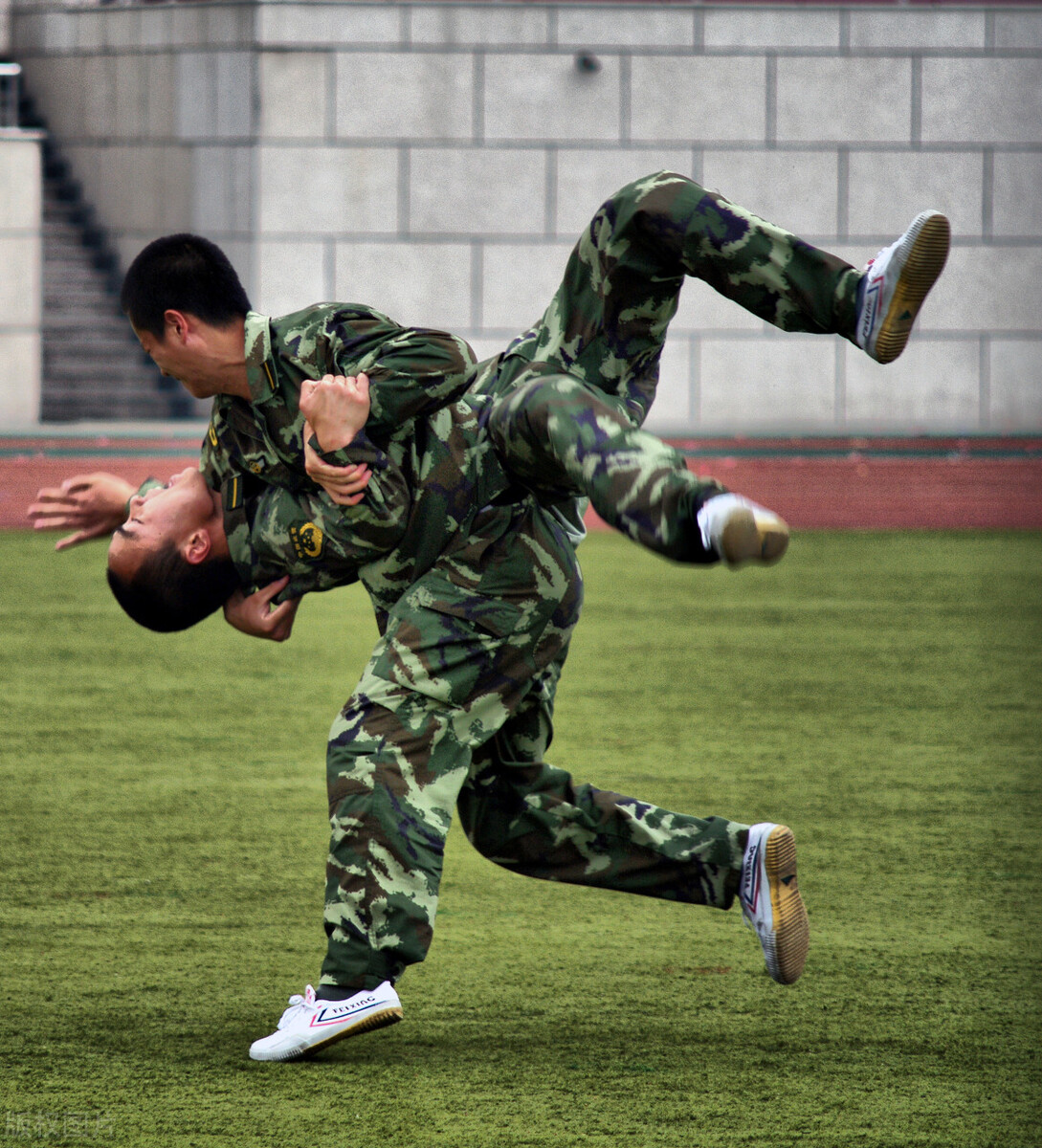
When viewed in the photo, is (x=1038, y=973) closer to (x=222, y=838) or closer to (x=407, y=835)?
(x=407, y=835)

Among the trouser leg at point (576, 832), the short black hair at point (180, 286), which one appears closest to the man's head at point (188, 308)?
the short black hair at point (180, 286)

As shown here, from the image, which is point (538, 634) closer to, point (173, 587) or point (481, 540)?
point (481, 540)

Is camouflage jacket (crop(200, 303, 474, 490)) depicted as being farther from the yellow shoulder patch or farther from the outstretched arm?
the outstretched arm

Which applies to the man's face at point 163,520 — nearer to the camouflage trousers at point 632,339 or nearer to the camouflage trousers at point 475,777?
the camouflage trousers at point 475,777

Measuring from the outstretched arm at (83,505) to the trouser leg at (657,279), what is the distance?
2.74 ft

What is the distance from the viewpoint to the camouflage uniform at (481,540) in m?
2.86

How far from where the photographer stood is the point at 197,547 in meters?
3.25

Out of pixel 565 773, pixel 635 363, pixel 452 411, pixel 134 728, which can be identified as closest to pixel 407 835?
pixel 565 773

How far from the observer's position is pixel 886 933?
3539mm

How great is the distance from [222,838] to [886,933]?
171 centimetres

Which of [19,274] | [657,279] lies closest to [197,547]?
[657,279]

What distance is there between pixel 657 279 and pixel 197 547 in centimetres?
103

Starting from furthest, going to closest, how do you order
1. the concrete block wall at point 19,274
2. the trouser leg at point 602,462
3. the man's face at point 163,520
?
the concrete block wall at point 19,274 → the man's face at point 163,520 → the trouser leg at point 602,462

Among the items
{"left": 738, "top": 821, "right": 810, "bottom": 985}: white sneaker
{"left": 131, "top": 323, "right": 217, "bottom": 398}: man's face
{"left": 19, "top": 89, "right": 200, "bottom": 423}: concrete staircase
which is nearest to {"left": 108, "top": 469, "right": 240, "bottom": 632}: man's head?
{"left": 131, "top": 323, "right": 217, "bottom": 398}: man's face
